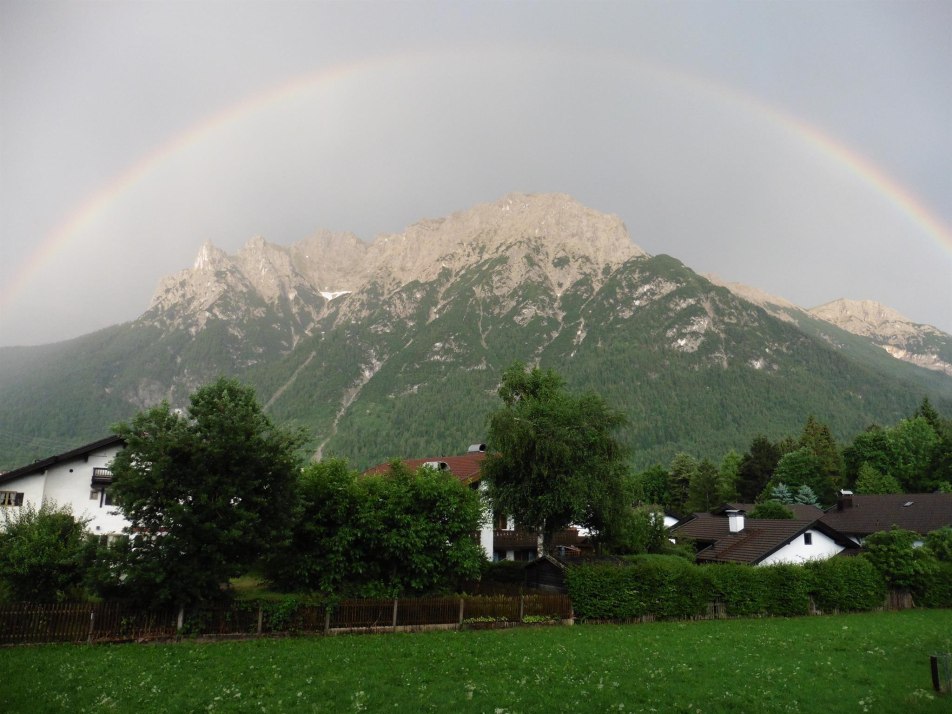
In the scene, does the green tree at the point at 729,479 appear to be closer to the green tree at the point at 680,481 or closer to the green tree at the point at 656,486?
the green tree at the point at 680,481

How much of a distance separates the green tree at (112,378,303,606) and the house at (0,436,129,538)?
19.9 m

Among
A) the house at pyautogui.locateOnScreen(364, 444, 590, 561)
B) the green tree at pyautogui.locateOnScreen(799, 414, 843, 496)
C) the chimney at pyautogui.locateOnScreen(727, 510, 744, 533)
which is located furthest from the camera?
the green tree at pyautogui.locateOnScreen(799, 414, 843, 496)

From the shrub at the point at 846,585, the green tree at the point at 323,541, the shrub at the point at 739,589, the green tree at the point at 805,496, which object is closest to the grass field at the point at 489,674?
the green tree at the point at 323,541

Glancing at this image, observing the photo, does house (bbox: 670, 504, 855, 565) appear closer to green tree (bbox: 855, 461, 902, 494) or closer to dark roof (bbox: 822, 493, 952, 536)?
dark roof (bbox: 822, 493, 952, 536)

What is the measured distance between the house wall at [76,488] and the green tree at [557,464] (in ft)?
93.9

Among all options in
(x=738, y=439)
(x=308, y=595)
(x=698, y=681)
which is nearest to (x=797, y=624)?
(x=698, y=681)

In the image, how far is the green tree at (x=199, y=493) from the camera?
974 inches

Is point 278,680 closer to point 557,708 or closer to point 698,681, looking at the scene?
point 557,708

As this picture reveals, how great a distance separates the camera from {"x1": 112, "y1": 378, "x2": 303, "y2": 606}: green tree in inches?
974

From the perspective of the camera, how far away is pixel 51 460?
42.7 metres

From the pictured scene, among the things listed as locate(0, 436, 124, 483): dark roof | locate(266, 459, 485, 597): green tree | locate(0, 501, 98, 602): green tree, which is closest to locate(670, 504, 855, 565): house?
locate(266, 459, 485, 597): green tree

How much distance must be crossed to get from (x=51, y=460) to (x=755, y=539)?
5629 cm

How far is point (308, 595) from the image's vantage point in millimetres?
28406

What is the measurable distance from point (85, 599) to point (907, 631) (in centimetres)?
3844
